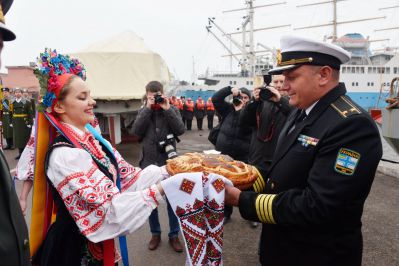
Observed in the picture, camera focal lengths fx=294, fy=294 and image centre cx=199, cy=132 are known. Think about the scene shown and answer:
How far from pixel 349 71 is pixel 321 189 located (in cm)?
4526

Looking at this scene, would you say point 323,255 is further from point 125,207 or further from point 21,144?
point 21,144

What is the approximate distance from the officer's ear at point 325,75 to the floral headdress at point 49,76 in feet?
5.33

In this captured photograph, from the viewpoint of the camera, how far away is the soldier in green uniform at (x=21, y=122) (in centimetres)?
881

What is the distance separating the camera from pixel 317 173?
5.03 feet

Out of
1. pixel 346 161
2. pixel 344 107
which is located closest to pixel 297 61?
pixel 344 107

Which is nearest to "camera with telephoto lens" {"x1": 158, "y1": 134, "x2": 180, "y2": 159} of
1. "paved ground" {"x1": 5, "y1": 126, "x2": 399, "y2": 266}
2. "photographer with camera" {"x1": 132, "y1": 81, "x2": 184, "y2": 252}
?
"photographer with camera" {"x1": 132, "y1": 81, "x2": 184, "y2": 252}

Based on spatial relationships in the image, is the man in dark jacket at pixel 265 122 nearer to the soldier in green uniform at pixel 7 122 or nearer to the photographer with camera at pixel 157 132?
the photographer with camera at pixel 157 132

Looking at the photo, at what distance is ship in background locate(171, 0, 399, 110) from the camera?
40594 mm

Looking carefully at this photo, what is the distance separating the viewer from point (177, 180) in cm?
178

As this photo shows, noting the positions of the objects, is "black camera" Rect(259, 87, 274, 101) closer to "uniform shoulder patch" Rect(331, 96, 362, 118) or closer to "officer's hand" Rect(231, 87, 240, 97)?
"officer's hand" Rect(231, 87, 240, 97)

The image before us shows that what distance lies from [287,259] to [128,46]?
27.7ft

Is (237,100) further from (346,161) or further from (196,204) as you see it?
(346,161)

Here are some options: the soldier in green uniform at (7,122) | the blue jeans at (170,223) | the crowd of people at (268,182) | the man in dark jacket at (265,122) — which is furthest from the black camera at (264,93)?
the soldier in green uniform at (7,122)

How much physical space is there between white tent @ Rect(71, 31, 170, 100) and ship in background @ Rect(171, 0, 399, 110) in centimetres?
2982
